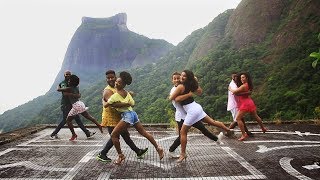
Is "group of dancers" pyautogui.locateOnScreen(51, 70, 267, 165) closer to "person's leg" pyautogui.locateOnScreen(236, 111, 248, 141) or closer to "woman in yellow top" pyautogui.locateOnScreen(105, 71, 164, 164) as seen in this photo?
"woman in yellow top" pyautogui.locateOnScreen(105, 71, 164, 164)

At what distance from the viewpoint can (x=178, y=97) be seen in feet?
22.0

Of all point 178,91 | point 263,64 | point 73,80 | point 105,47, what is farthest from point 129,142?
point 105,47

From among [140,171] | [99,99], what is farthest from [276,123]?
A: [99,99]

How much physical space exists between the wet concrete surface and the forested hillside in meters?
8.04

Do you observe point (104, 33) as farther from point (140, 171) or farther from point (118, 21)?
point (140, 171)

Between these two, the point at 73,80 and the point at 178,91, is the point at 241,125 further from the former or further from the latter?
the point at 73,80

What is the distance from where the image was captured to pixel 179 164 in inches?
252

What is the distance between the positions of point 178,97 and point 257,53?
109ft

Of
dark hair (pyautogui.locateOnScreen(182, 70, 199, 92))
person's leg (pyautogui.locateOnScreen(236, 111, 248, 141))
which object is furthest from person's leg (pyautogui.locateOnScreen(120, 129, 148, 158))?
person's leg (pyautogui.locateOnScreen(236, 111, 248, 141))

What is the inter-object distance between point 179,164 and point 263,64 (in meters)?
30.0

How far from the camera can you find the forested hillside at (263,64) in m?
25.0

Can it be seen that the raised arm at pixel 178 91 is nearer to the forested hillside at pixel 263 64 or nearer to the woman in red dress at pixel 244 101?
the woman in red dress at pixel 244 101

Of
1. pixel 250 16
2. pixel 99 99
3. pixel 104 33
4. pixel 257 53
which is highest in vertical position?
pixel 104 33

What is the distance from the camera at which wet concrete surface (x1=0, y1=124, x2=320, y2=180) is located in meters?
5.69
